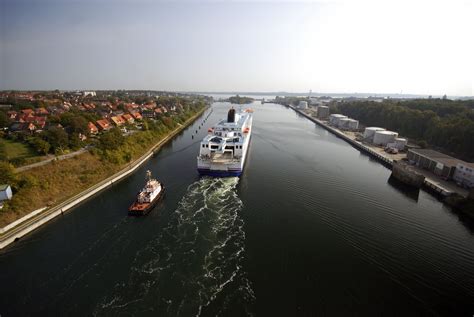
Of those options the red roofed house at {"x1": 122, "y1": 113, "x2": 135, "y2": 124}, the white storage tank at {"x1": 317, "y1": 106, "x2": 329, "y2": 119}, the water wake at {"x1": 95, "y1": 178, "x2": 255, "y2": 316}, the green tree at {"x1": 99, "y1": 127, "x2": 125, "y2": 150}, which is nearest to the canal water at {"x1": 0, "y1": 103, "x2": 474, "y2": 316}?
the water wake at {"x1": 95, "y1": 178, "x2": 255, "y2": 316}

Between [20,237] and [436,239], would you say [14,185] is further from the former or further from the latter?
[436,239]

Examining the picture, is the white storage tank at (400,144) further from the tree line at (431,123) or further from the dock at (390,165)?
the dock at (390,165)

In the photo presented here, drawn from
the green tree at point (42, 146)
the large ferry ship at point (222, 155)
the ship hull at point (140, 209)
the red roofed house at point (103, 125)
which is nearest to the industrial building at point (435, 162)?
the large ferry ship at point (222, 155)

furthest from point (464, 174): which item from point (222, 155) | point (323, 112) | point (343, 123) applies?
point (323, 112)

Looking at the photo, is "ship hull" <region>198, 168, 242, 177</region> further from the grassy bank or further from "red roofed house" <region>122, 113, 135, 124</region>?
"red roofed house" <region>122, 113, 135, 124</region>

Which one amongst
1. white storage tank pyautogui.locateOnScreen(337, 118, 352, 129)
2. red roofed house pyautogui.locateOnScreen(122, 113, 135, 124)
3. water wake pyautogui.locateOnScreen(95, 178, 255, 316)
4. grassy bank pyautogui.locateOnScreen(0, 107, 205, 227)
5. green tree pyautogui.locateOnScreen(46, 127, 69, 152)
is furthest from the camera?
white storage tank pyautogui.locateOnScreen(337, 118, 352, 129)

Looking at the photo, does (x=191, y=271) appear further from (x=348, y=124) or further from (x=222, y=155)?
(x=348, y=124)
